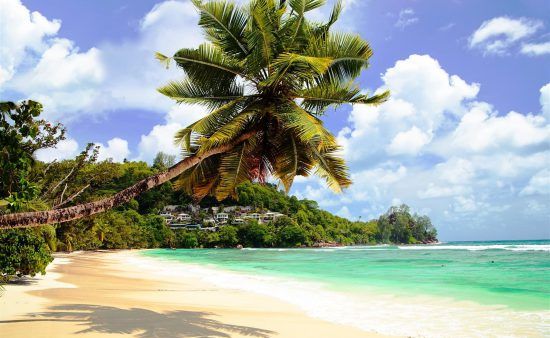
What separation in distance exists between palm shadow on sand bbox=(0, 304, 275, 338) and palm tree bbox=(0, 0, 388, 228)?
8.85ft

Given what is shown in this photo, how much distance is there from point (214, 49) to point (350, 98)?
3019mm

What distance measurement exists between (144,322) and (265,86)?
5286 mm

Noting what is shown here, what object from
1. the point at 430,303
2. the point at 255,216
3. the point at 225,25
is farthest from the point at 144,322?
the point at 255,216

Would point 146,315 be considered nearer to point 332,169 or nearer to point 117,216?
point 332,169

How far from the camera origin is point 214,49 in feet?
→ 29.5

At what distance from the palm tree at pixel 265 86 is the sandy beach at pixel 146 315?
2811mm

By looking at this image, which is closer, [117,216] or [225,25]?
[225,25]

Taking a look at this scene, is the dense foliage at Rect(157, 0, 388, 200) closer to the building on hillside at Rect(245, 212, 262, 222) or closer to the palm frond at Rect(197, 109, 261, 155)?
the palm frond at Rect(197, 109, 261, 155)

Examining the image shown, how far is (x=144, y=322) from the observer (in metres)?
8.62

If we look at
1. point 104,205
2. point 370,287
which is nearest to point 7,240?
point 104,205

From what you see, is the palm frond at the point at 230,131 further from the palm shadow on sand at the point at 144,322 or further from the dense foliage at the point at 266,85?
the palm shadow on sand at the point at 144,322

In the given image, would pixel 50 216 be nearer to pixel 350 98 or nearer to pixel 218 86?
pixel 218 86

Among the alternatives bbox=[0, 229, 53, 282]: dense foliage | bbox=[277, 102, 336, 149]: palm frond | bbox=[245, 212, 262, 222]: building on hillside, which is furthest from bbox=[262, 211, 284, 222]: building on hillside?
bbox=[277, 102, 336, 149]: palm frond

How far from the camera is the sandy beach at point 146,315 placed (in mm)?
7812
